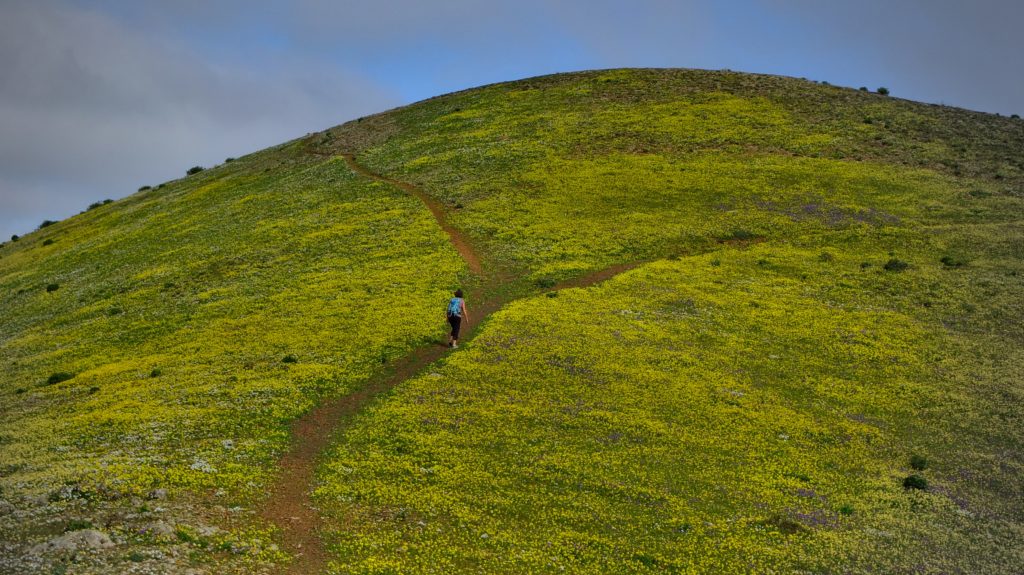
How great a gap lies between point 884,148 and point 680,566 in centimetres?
6051

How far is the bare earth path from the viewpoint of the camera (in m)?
21.3

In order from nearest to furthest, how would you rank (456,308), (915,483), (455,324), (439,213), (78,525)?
(78,525) → (915,483) → (455,324) → (456,308) → (439,213)

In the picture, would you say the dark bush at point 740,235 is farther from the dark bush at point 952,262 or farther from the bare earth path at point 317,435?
the dark bush at point 952,262

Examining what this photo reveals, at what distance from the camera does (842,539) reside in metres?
22.6

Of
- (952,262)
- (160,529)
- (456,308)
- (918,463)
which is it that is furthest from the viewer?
(952,262)

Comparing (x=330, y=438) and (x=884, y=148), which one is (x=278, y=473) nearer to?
(x=330, y=438)

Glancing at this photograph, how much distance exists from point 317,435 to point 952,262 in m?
43.0

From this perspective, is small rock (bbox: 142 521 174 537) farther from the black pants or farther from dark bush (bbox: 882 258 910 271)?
dark bush (bbox: 882 258 910 271)

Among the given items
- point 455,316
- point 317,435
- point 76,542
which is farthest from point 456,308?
point 76,542

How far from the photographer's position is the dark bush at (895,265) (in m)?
46.1

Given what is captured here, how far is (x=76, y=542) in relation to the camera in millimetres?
19328

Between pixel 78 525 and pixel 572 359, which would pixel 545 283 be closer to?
pixel 572 359

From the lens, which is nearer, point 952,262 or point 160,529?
point 160,529

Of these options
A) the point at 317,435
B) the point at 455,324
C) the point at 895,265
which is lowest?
the point at 317,435
